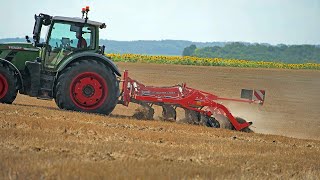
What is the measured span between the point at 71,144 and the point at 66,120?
266cm

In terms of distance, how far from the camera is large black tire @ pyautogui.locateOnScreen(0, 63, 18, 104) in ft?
39.3

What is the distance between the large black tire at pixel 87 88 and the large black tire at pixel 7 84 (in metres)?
0.99

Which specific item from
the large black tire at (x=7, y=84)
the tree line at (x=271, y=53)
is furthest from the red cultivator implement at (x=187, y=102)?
the tree line at (x=271, y=53)

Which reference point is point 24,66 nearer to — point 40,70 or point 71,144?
point 40,70

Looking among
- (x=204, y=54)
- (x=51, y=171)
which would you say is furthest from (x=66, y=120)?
(x=204, y=54)

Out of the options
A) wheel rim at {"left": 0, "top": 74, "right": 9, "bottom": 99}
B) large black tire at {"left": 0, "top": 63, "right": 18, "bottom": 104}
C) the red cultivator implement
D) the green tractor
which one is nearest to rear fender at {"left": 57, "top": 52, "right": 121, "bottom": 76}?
the green tractor

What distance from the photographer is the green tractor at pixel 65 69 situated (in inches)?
467

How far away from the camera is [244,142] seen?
10.1 metres

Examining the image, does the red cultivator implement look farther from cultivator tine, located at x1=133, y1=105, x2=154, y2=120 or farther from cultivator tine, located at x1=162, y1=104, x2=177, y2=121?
cultivator tine, located at x1=162, y1=104, x2=177, y2=121

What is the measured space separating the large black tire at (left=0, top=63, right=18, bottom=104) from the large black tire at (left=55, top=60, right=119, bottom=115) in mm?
992

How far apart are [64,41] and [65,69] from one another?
78cm

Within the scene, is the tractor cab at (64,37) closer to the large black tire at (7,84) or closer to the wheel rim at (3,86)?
the large black tire at (7,84)

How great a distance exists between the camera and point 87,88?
1199 cm

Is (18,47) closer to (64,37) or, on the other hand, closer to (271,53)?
(64,37)
